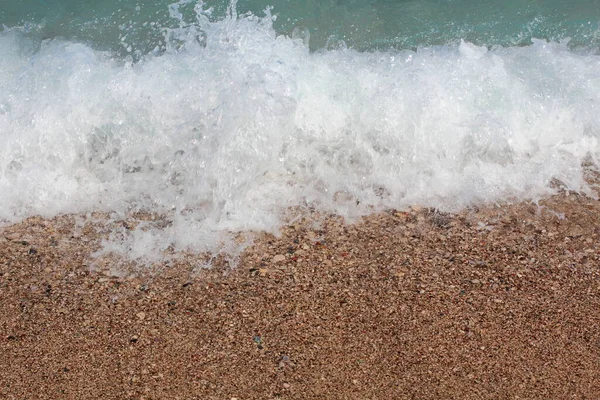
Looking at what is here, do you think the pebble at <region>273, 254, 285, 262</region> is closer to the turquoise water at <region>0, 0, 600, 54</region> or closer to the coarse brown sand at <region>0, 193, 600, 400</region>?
the coarse brown sand at <region>0, 193, 600, 400</region>

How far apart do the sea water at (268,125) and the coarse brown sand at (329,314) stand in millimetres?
268

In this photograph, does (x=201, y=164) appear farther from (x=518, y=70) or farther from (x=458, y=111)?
(x=518, y=70)

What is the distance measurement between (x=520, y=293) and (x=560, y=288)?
216 mm

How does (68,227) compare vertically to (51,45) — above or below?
below

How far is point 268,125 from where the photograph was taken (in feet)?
15.8

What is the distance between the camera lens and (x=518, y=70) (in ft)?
17.7

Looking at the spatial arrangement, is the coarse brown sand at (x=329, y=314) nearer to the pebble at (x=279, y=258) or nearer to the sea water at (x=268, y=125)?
the pebble at (x=279, y=258)

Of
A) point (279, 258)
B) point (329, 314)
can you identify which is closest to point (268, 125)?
point (279, 258)

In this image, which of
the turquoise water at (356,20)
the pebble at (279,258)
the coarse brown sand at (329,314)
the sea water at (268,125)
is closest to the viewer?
the coarse brown sand at (329,314)

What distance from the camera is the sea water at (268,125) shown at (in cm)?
455

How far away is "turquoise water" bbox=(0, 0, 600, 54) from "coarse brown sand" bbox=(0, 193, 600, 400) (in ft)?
6.31

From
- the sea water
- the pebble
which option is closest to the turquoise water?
the sea water

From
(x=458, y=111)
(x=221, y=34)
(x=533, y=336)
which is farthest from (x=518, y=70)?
(x=533, y=336)

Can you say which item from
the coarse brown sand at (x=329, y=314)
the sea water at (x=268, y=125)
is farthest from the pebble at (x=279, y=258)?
the sea water at (x=268, y=125)
